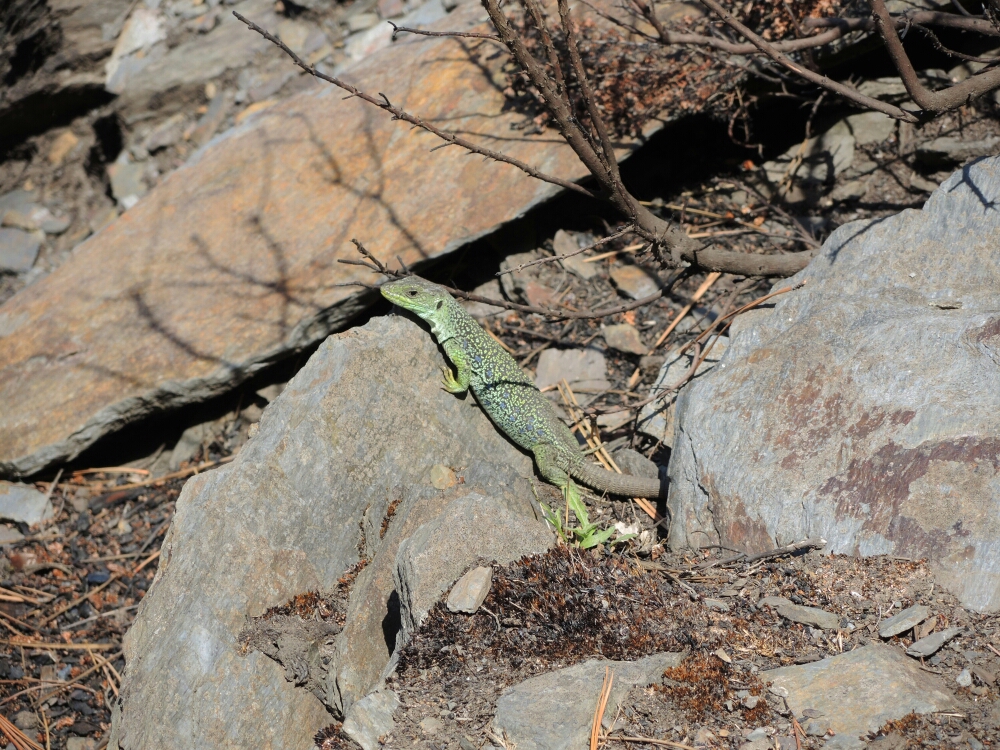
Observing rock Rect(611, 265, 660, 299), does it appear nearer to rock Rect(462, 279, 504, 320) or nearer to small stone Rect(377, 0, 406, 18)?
rock Rect(462, 279, 504, 320)

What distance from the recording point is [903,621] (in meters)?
3.14

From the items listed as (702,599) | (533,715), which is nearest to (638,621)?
(702,599)

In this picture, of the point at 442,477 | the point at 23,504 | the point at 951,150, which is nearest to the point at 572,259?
the point at 442,477

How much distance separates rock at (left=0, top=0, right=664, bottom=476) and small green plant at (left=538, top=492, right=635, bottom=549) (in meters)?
2.00

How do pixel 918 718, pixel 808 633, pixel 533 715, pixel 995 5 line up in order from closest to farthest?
pixel 918 718
pixel 533 715
pixel 808 633
pixel 995 5

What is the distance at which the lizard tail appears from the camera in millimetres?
4586

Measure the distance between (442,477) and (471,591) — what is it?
50.9 inches

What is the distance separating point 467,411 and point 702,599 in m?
2.02

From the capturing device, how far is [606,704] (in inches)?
118

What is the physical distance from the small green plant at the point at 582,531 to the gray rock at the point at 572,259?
1.92 meters

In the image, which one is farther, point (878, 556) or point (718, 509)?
point (718, 509)

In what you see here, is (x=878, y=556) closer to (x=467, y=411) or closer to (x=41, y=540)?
(x=467, y=411)

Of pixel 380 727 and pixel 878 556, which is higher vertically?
pixel 380 727

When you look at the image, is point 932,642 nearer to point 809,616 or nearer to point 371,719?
point 809,616
